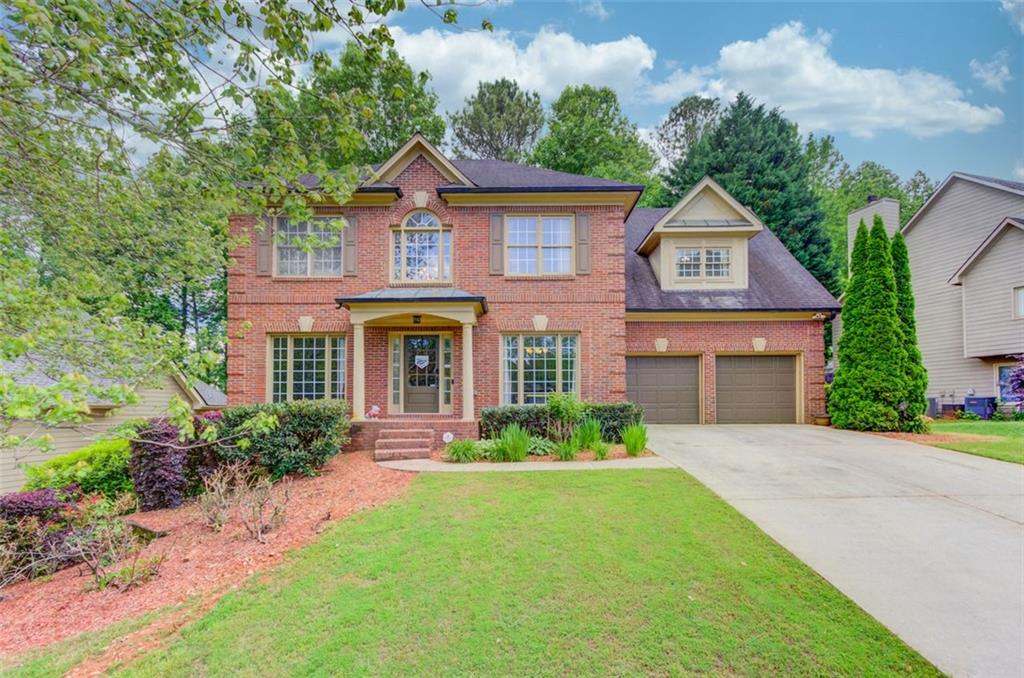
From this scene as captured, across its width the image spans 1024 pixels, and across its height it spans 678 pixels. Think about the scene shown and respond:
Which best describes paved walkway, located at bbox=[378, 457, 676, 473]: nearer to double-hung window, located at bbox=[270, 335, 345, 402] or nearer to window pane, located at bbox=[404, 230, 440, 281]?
double-hung window, located at bbox=[270, 335, 345, 402]

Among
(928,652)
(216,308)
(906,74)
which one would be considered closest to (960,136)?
(906,74)

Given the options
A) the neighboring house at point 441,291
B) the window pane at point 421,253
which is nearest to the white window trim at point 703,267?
the neighboring house at point 441,291

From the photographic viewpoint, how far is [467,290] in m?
11.3

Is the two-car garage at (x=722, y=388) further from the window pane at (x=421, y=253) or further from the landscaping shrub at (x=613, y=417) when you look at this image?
the window pane at (x=421, y=253)

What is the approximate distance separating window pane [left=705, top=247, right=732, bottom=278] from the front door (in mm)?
8306

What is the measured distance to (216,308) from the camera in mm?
27094

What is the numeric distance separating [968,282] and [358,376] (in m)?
20.0

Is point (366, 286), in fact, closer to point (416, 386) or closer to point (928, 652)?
point (416, 386)

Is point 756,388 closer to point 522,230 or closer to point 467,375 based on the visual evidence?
point 522,230

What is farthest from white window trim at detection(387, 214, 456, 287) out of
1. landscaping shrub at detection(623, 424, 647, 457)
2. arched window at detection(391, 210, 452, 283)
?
landscaping shrub at detection(623, 424, 647, 457)

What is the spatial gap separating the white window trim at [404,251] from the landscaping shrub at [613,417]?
15.9ft

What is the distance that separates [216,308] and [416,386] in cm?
2226

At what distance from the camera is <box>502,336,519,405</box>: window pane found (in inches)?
446

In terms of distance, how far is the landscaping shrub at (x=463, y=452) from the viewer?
27.3 ft
